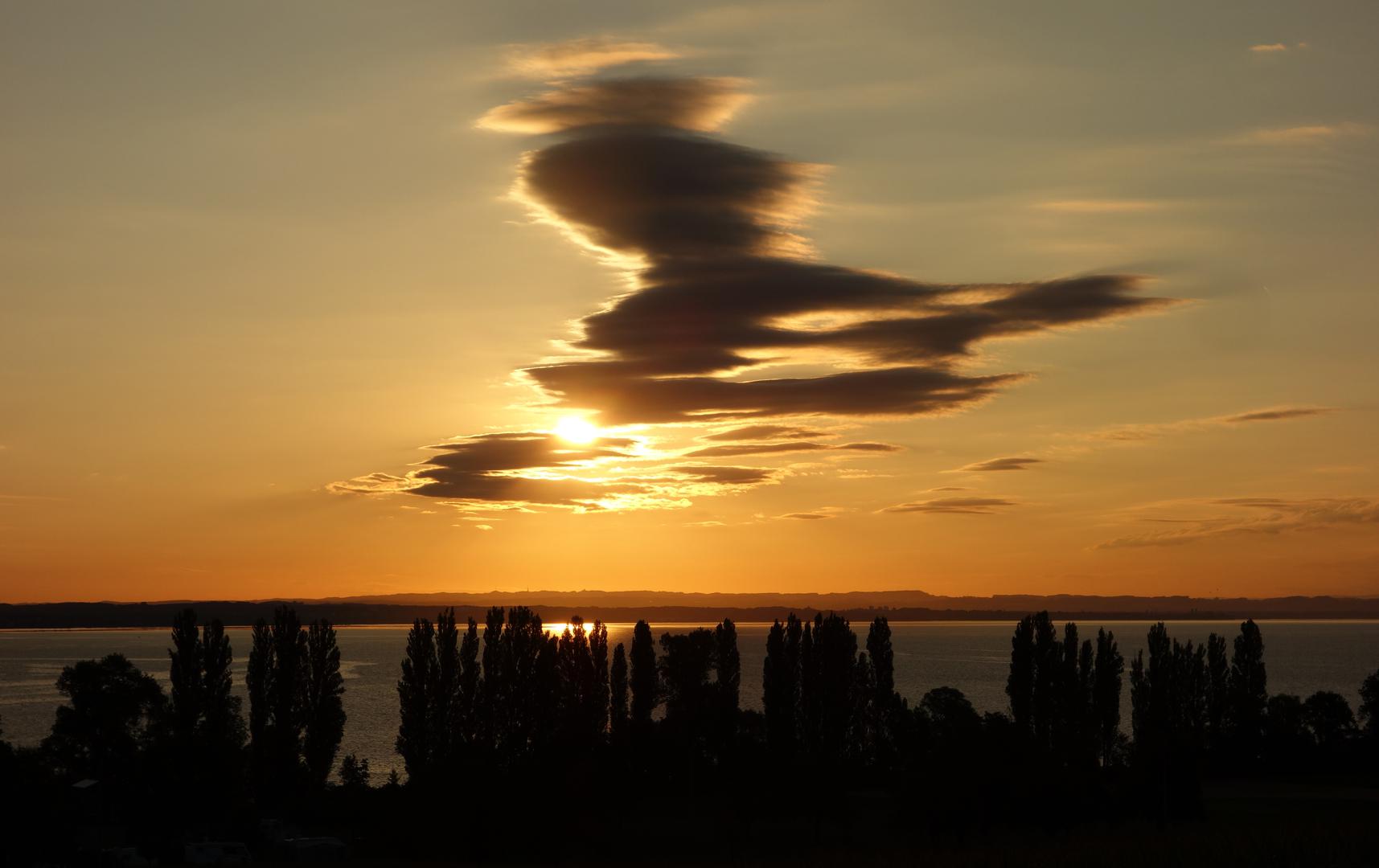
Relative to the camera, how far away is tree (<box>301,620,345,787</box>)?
90188 millimetres

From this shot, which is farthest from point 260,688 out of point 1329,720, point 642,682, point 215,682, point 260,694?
point 1329,720

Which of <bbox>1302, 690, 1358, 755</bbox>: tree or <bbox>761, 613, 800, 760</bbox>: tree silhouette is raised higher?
<bbox>761, 613, 800, 760</bbox>: tree silhouette

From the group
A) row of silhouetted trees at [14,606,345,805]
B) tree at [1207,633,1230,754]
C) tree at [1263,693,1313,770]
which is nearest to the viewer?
row of silhouetted trees at [14,606,345,805]

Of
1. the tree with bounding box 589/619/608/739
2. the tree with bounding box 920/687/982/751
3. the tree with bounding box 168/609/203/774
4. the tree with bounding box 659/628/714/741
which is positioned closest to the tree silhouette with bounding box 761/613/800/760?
the tree with bounding box 659/628/714/741

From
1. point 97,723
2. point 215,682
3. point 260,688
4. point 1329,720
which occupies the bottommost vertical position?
point 1329,720

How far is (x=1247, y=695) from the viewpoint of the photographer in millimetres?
117688

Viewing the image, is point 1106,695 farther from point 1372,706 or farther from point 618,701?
point 618,701

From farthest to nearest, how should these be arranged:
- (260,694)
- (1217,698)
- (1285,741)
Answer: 1. (1217,698)
2. (1285,741)
3. (260,694)

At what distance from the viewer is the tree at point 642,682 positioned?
334 feet

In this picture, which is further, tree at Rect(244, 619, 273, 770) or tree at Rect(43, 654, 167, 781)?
tree at Rect(43, 654, 167, 781)

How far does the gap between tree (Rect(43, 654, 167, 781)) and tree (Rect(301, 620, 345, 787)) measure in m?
15.2

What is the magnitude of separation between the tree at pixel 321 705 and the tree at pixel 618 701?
2137 cm

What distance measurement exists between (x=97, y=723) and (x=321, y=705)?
2298 centimetres

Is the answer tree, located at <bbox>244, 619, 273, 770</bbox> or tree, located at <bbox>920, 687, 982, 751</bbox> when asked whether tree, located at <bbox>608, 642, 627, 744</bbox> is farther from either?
tree, located at <bbox>244, 619, 273, 770</bbox>
